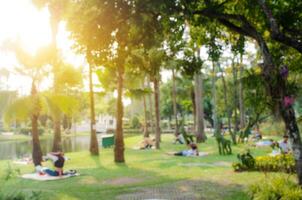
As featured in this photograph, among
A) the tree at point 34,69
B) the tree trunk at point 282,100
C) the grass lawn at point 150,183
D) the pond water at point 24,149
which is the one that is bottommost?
the grass lawn at point 150,183

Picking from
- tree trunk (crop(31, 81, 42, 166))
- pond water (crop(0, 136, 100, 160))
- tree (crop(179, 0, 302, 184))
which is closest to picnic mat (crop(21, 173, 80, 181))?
tree trunk (crop(31, 81, 42, 166))

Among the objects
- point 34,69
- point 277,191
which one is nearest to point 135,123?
point 34,69

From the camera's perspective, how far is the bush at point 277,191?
26.6 feet

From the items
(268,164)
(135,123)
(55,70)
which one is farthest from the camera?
(135,123)

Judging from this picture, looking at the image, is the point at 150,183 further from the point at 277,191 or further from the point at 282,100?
the point at 282,100

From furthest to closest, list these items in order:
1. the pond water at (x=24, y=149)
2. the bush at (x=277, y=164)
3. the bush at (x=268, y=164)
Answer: the pond water at (x=24, y=149) → the bush at (x=268, y=164) → the bush at (x=277, y=164)

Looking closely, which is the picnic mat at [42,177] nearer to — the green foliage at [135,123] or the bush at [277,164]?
the bush at [277,164]

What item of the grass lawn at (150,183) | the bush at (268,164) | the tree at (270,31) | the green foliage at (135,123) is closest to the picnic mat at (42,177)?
the grass lawn at (150,183)

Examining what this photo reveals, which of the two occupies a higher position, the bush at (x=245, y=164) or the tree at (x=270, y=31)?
the tree at (x=270, y=31)

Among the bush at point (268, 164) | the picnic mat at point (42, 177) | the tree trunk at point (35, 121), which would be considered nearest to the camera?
the bush at point (268, 164)

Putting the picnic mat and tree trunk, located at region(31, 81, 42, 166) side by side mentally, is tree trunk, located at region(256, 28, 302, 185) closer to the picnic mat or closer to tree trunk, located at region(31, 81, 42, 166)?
the picnic mat

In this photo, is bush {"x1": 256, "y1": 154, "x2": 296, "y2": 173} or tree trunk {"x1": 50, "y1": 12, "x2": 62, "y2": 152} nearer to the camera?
bush {"x1": 256, "y1": 154, "x2": 296, "y2": 173}

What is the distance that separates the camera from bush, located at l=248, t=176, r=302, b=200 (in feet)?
26.6

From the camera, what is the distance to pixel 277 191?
333 inches
